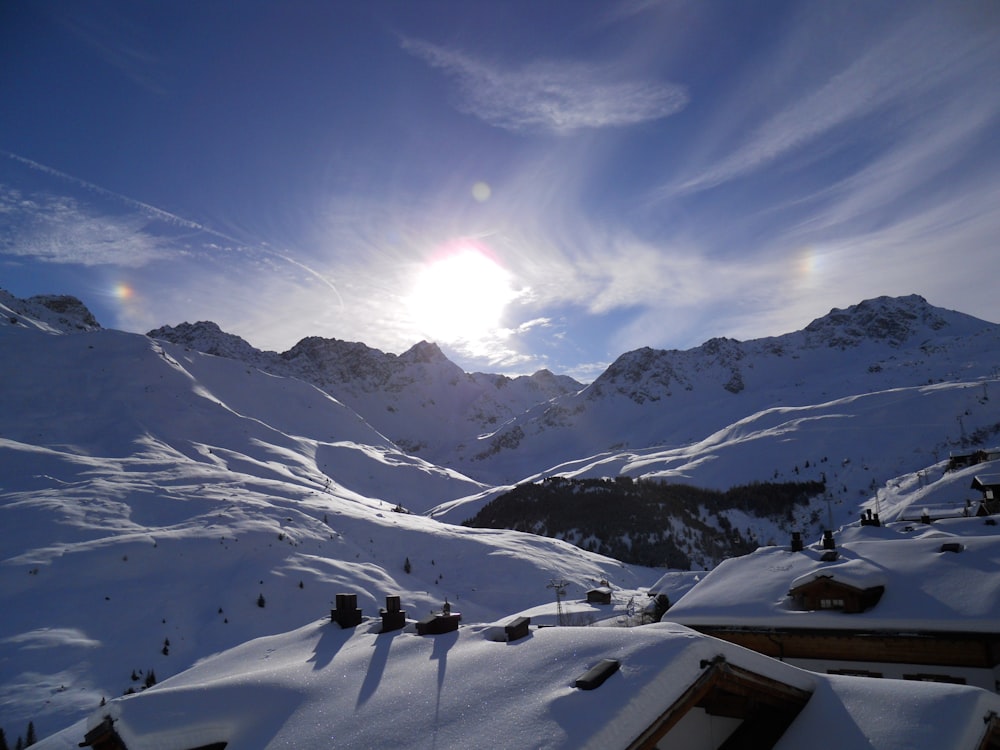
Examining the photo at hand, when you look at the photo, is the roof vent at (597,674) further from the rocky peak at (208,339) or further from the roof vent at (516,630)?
the rocky peak at (208,339)

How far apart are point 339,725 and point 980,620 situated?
42.9ft

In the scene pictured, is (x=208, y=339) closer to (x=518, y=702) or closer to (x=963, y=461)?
(x=963, y=461)

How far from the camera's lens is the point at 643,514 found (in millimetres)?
70562

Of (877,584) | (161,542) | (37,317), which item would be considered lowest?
(877,584)

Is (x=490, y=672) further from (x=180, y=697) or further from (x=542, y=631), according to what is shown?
(x=180, y=697)

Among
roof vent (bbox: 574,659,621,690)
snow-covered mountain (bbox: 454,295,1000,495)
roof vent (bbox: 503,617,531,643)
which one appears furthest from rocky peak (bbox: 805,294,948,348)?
roof vent (bbox: 574,659,621,690)

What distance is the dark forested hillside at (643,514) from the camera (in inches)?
2547

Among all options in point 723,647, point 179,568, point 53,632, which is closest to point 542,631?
point 723,647

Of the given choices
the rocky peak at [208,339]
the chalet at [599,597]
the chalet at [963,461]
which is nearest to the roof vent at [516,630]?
the chalet at [599,597]

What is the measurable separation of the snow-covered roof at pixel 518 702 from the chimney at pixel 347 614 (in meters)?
2.38

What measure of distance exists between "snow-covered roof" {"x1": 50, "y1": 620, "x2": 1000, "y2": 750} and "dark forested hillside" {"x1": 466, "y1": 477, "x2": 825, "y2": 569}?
55.3 metres

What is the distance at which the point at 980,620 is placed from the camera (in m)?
11.9

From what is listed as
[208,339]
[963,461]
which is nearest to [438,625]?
[963,461]

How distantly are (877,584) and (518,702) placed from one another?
40.4 ft
